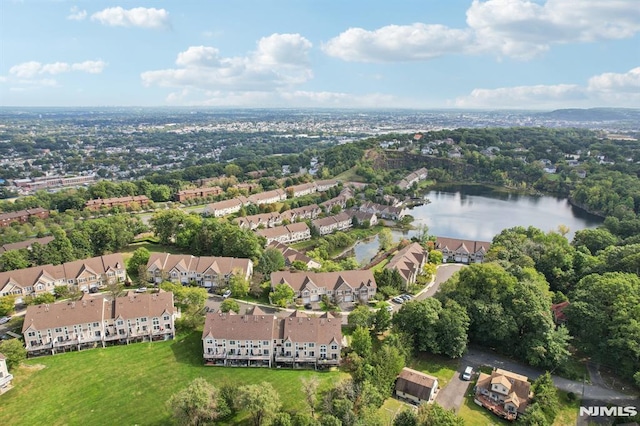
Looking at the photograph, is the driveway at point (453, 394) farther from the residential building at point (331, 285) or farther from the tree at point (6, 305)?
the tree at point (6, 305)

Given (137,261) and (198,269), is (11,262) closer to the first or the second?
(137,261)

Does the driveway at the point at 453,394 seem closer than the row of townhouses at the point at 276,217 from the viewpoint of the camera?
Yes

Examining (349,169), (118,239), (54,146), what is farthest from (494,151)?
(54,146)

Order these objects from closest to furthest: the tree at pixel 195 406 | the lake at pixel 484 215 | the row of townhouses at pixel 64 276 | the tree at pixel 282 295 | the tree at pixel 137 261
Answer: the tree at pixel 195 406
the tree at pixel 282 295
the row of townhouses at pixel 64 276
the tree at pixel 137 261
the lake at pixel 484 215

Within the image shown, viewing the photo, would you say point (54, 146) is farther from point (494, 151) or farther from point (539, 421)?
point (539, 421)

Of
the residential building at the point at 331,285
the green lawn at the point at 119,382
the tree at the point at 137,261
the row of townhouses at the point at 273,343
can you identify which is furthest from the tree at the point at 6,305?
the residential building at the point at 331,285
